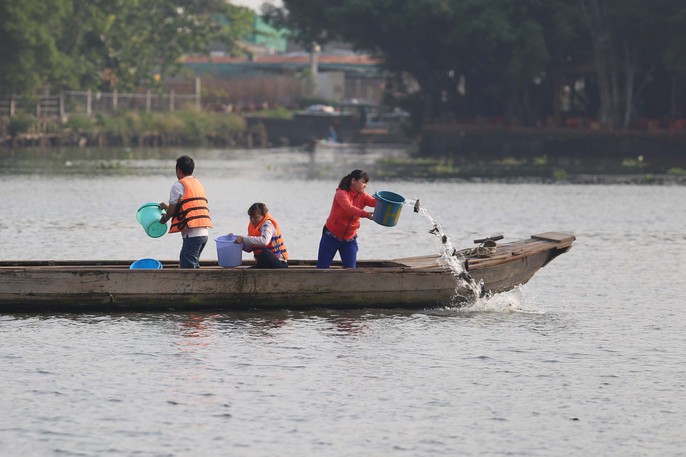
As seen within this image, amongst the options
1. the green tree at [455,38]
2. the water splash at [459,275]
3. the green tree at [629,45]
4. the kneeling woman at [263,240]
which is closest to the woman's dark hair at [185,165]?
the kneeling woman at [263,240]

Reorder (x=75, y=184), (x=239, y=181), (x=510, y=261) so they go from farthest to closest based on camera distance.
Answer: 1. (x=239, y=181)
2. (x=75, y=184)
3. (x=510, y=261)

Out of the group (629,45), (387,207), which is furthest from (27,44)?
(387,207)

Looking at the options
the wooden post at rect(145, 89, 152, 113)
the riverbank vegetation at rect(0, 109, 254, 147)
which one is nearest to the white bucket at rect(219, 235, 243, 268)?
the riverbank vegetation at rect(0, 109, 254, 147)

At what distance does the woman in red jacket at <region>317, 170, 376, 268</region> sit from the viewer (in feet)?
56.6

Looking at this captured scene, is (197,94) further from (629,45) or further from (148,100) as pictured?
(629,45)

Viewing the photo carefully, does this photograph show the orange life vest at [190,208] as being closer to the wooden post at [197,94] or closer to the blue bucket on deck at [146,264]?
the blue bucket on deck at [146,264]

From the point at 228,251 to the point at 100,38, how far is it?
215 feet

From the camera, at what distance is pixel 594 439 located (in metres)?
11.8

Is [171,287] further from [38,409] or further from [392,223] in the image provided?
[38,409]

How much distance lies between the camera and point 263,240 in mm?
16797

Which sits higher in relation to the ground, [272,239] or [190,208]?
[190,208]

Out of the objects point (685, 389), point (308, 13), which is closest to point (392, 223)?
point (685, 389)

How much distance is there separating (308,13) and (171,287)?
5516 centimetres

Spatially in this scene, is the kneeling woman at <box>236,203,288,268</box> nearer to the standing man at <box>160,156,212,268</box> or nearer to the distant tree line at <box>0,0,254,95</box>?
the standing man at <box>160,156,212,268</box>
